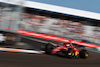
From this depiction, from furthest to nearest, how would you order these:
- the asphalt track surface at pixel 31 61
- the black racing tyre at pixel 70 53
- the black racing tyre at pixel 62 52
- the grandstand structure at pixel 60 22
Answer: the grandstand structure at pixel 60 22 → the black racing tyre at pixel 62 52 → the black racing tyre at pixel 70 53 → the asphalt track surface at pixel 31 61

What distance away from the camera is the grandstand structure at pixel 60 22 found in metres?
9.26

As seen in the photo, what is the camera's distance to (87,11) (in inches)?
400

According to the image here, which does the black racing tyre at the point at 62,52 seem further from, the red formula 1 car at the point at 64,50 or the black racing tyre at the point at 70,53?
the black racing tyre at the point at 70,53

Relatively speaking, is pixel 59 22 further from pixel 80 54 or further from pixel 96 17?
pixel 80 54

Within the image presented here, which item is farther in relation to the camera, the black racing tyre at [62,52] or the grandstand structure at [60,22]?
the grandstand structure at [60,22]

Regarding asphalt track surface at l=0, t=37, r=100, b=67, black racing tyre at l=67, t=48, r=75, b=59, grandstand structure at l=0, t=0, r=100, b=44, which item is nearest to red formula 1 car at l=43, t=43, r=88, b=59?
black racing tyre at l=67, t=48, r=75, b=59

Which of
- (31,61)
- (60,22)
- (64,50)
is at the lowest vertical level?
(31,61)

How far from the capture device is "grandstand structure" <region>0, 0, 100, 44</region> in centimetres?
926

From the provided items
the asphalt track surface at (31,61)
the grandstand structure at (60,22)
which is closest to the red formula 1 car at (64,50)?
the asphalt track surface at (31,61)

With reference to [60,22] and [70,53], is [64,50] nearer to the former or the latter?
[70,53]

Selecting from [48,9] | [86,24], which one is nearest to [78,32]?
[86,24]

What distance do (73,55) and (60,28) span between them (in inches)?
146

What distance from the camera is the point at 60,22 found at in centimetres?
959

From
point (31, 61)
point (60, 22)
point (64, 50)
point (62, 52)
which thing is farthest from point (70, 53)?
point (60, 22)
